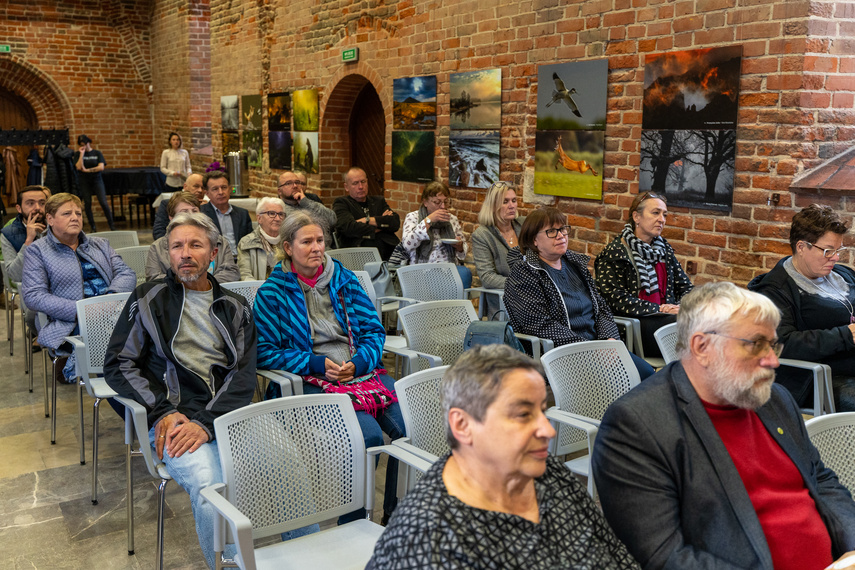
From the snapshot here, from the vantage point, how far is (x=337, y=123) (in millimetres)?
9336

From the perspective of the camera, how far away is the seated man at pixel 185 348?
2.92 meters

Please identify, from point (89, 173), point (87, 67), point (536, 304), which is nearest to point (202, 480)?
point (536, 304)

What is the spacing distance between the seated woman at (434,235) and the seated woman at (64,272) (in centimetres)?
208

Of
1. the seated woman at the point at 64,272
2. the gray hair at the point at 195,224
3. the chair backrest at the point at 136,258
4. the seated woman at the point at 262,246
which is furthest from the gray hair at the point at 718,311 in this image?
the chair backrest at the point at 136,258

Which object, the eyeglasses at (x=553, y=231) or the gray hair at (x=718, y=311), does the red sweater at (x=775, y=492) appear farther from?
the eyeglasses at (x=553, y=231)

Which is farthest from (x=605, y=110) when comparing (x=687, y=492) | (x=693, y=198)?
(x=687, y=492)

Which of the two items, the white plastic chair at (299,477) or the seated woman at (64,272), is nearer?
the white plastic chair at (299,477)

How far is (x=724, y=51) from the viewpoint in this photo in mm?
4684

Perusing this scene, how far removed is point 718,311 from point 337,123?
7.79 metres

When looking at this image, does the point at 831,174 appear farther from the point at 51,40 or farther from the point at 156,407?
the point at 51,40

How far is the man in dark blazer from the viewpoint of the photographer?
5.88m

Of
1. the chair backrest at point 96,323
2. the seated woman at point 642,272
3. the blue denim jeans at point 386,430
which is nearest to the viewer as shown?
the blue denim jeans at point 386,430

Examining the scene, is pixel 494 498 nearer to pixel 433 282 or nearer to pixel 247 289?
pixel 247 289

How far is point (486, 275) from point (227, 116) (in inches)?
315
